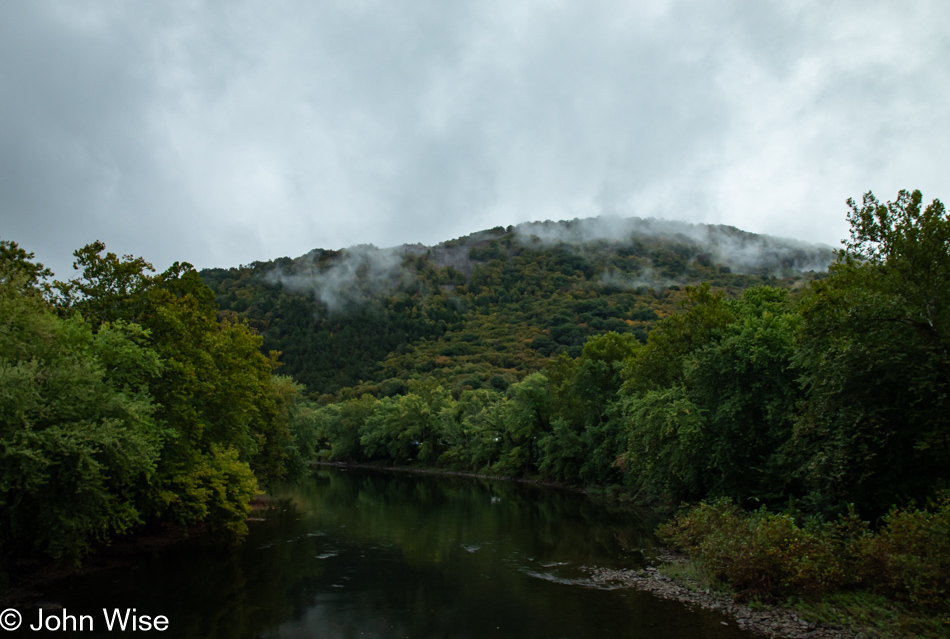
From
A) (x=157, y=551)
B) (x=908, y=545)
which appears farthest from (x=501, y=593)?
(x=157, y=551)

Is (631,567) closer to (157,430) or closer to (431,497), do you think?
(157,430)

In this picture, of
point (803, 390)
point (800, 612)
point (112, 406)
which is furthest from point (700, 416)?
point (112, 406)

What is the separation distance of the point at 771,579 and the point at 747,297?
79.6 feet

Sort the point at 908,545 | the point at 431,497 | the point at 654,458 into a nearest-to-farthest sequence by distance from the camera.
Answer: the point at 908,545 → the point at 654,458 → the point at 431,497

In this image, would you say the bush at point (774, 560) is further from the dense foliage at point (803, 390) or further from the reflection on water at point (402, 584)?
the dense foliage at point (803, 390)

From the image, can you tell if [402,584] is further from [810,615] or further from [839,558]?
[839,558]

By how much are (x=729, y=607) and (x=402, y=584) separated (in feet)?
38.4

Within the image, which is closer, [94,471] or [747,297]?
[94,471]

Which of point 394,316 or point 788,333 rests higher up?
point 394,316

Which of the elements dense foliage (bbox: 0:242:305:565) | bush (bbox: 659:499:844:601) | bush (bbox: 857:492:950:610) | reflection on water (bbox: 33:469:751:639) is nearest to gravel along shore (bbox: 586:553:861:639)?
reflection on water (bbox: 33:469:751:639)

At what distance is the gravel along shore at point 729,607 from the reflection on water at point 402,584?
644mm

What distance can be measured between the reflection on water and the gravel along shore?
2.11ft

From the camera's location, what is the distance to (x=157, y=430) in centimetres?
2311

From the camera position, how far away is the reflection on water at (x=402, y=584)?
17.9 metres
